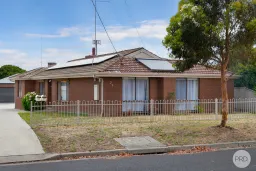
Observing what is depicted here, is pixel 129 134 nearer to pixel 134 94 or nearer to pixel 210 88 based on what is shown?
pixel 134 94

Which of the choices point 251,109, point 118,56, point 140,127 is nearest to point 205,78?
point 251,109

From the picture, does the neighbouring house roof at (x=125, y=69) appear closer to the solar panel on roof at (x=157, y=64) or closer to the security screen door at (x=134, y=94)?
the solar panel on roof at (x=157, y=64)

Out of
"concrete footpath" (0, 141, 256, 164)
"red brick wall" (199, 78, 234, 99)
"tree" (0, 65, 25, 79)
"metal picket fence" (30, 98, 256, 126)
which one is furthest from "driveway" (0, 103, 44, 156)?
"tree" (0, 65, 25, 79)

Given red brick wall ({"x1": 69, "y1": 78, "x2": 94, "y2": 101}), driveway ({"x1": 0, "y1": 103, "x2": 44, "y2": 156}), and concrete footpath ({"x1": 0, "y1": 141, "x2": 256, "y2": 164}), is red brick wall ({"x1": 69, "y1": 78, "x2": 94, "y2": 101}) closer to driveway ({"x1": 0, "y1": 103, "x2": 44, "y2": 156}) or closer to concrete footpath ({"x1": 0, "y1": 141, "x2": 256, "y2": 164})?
driveway ({"x1": 0, "y1": 103, "x2": 44, "y2": 156})

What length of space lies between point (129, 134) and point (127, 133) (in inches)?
6.5

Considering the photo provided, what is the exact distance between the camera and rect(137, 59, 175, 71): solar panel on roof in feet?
66.4

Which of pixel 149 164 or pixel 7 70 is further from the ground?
pixel 7 70

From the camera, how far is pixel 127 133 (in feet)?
40.5

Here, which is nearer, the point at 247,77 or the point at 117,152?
the point at 117,152

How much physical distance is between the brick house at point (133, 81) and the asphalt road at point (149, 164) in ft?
30.4

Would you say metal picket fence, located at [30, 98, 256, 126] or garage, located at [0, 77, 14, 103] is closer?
metal picket fence, located at [30, 98, 256, 126]

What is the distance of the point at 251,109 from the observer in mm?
19625

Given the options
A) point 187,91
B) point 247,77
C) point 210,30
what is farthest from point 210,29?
point 247,77

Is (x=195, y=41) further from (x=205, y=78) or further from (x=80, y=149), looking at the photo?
(x=205, y=78)
